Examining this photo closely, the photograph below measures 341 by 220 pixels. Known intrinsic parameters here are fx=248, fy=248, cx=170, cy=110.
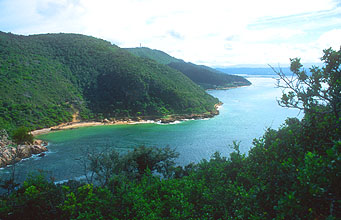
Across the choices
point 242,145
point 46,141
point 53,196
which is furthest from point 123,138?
point 53,196

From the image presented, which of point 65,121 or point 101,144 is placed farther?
point 65,121

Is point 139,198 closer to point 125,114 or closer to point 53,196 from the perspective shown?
point 53,196

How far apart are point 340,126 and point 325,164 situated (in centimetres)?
187

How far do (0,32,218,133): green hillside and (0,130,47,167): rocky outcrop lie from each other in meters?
4.83

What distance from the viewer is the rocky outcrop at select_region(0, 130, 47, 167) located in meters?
23.6

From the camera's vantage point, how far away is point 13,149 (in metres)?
25.7

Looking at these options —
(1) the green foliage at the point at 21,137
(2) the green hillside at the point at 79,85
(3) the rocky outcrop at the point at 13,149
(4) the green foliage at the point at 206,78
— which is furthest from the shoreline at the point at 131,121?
(4) the green foliage at the point at 206,78

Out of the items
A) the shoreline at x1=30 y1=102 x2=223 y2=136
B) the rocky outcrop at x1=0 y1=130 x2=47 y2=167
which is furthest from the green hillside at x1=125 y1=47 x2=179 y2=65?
the rocky outcrop at x1=0 y1=130 x2=47 y2=167

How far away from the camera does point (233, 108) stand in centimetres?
5278

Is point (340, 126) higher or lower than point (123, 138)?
higher

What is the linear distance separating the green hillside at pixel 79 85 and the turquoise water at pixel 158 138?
17.5ft

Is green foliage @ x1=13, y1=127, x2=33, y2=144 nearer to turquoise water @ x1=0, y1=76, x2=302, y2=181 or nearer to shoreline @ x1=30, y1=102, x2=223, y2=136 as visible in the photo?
turquoise water @ x1=0, y1=76, x2=302, y2=181

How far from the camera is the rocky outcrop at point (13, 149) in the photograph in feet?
77.5

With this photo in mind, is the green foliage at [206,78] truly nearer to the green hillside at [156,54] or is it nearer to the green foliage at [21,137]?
the green hillside at [156,54]
